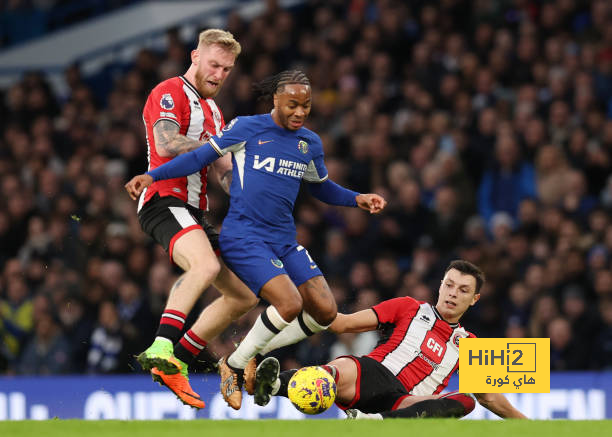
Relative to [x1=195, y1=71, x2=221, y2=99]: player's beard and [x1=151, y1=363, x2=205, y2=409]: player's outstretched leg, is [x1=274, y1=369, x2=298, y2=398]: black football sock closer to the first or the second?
[x1=151, y1=363, x2=205, y2=409]: player's outstretched leg

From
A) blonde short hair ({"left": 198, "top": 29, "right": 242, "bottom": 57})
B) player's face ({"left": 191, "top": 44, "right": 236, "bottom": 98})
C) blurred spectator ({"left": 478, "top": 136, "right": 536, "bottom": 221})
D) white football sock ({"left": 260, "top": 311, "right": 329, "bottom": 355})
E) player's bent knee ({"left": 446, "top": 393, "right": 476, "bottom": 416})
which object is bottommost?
player's bent knee ({"left": 446, "top": 393, "right": 476, "bottom": 416})

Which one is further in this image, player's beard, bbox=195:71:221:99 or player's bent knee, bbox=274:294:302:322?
player's beard, bbox=195:71:221:99

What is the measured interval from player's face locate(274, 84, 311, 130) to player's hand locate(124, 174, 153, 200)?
3.10 ft

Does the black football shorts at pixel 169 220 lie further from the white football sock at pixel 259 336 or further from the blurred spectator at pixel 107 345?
the blurred spectator at pixel 107 345

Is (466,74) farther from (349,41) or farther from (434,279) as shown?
(434,279)

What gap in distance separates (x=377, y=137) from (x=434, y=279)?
2174 millimetres

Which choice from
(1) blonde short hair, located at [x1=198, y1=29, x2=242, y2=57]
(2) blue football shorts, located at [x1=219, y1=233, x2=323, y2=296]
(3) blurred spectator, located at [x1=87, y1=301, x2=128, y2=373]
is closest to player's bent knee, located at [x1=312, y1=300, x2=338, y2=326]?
(2) blue football shorts, located at [x1=219, y1=233, x2=323, y2=296]

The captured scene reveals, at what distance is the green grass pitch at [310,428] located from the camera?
5566 millimetres

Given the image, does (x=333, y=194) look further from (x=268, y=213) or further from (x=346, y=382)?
(x=346, y=382)

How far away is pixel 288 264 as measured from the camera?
680cm

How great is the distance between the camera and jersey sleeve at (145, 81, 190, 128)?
674 centimetres

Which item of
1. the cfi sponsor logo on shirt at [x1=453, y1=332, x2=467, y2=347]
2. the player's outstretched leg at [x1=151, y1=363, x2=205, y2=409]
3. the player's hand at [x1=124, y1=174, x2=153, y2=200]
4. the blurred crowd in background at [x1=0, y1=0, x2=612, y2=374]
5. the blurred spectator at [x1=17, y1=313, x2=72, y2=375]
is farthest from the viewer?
the blurred spectator at [x1=17, y1=313, x2=72, y2=375]

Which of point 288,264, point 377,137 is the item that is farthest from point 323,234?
point 288,264

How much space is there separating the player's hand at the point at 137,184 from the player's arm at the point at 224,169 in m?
0.85
